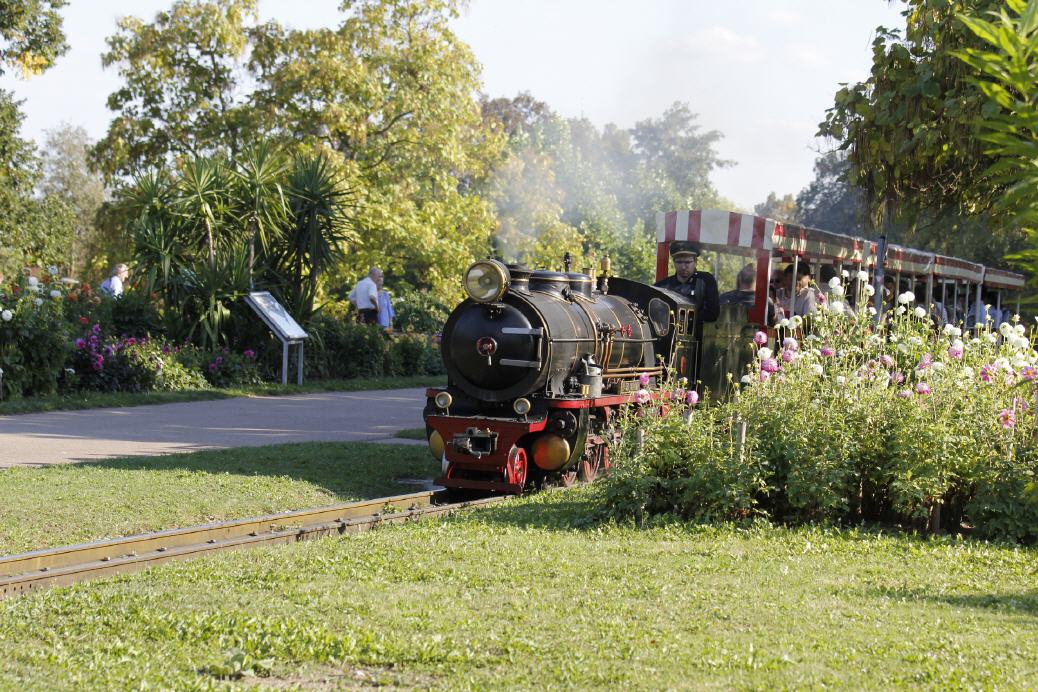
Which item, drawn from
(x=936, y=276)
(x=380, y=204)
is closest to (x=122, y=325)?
(x=380, y=204)

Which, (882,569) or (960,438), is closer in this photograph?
(882,569)

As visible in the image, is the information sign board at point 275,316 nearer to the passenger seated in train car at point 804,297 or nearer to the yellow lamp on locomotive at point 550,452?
the passenger seated in train car at point 804,297

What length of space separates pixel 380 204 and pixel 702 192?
46.0 metres

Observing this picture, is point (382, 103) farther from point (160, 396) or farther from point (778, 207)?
point (778, 207)

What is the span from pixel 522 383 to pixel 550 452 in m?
0.72

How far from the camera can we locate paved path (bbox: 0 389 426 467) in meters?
11.9

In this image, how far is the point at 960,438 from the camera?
8.93 m

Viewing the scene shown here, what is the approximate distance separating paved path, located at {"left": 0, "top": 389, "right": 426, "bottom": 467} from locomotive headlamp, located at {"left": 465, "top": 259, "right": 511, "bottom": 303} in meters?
3.58

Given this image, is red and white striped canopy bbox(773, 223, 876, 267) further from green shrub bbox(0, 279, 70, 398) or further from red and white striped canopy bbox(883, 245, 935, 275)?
green shrub bbox(0, 279, 70, 398)

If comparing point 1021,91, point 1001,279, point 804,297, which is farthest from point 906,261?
point 1021,91

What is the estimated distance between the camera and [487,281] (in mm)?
10867

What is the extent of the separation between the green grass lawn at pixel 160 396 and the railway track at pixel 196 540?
689 centimetres

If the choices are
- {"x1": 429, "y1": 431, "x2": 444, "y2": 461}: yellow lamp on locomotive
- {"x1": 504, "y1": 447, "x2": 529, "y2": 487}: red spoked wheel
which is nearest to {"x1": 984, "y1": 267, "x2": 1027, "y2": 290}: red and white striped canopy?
{"x1": 504, "y1": 447, "x2": 529, "y2": 487}: red spoked wheel

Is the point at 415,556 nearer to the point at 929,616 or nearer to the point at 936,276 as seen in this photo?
the point at 929,616
